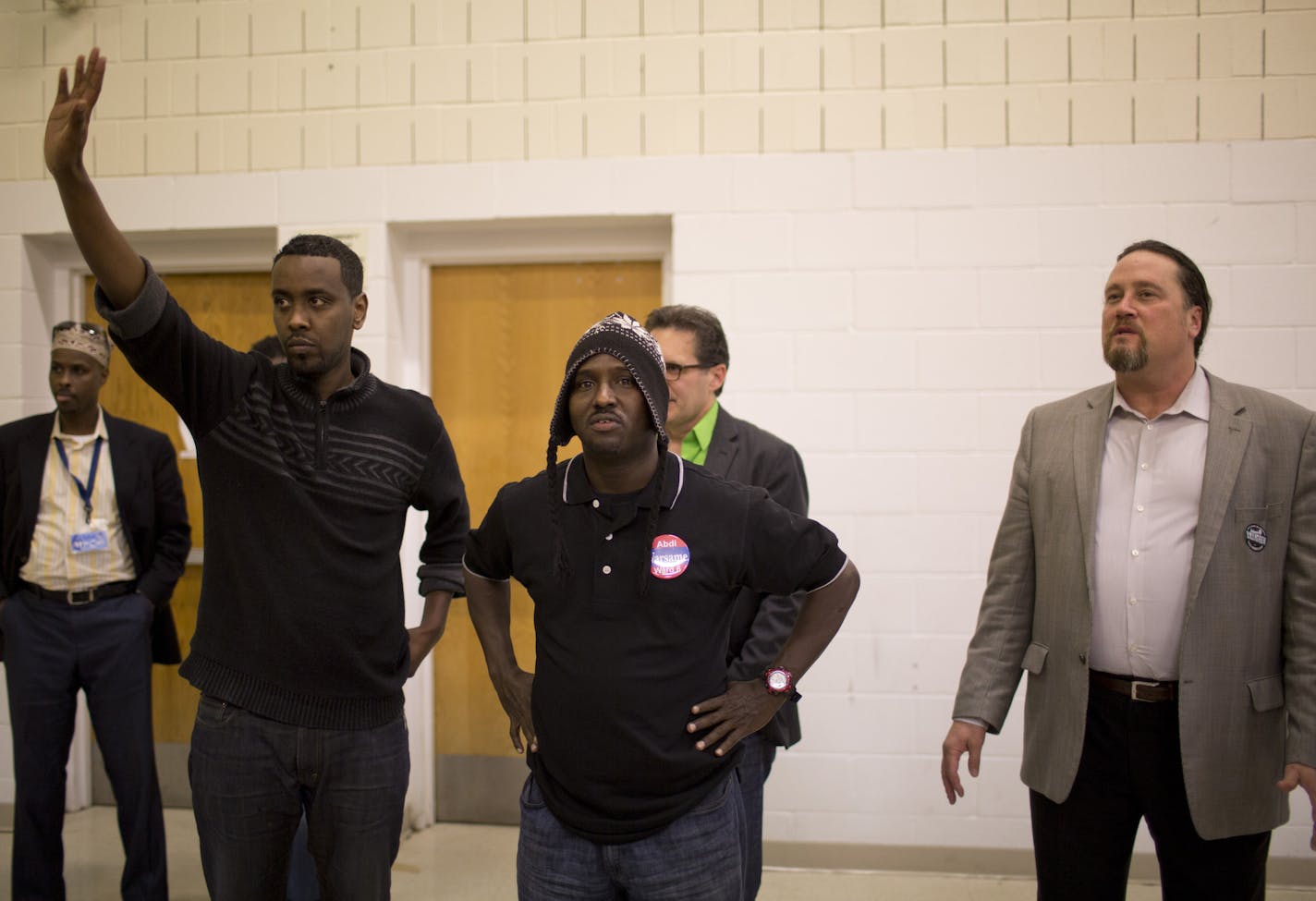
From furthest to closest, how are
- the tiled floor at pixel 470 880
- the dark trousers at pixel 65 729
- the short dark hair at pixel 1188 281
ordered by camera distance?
the tiled floor at pixel 470 880
the dark trousers at pixel 65 729
the short dark hair at pixel 1188 281

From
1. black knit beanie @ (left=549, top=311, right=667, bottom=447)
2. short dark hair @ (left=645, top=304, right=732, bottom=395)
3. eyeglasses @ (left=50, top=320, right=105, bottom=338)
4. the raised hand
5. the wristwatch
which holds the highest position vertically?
the raised hand

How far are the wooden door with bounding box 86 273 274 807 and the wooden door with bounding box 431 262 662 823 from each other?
783mm

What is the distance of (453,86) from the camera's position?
368 centimetres

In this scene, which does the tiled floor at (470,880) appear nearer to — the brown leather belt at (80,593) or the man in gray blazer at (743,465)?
the brown leather belt at (80,593)

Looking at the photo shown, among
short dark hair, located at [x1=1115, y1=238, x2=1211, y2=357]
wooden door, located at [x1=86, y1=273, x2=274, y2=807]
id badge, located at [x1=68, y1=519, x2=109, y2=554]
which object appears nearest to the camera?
short dark hair, located at [x1=1115, y1=238, x2=1211, y2=357]

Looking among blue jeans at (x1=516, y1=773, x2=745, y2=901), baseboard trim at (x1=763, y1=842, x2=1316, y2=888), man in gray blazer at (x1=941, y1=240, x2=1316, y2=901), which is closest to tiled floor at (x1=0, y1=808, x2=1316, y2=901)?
baseboard trim at (x1=763, y1=842, x2=1316, y2=888)

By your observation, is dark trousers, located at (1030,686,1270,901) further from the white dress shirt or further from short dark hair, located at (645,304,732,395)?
the white dress shirt

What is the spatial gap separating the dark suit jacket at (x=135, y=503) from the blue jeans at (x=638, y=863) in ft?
6.44

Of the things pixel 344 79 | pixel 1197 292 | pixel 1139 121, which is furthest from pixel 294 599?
pixel 1139 121

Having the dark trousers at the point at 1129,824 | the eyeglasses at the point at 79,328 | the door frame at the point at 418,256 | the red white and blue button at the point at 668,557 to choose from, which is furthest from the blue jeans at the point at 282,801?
the door frame at the point at 418,256

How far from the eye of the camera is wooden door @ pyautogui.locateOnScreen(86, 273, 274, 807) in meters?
4.09

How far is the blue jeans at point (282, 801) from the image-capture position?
180cm

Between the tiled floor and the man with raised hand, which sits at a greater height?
the man with raised hand

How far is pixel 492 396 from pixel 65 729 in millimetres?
1786
